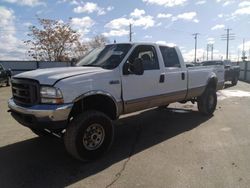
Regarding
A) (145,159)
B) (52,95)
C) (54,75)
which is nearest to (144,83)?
(145,159)

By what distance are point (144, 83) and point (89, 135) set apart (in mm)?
1684

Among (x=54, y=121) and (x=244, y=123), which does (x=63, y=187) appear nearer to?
(x=54, y=121)

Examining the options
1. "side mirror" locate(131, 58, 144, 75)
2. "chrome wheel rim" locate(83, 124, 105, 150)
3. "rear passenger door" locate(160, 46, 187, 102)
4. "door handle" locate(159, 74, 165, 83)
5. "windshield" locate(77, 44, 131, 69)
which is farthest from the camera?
"rear passenger door" locate(160, 46, 187, 102)

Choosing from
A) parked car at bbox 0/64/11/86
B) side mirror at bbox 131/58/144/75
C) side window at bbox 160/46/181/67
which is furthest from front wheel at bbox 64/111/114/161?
parked car at bbox 0/64/11/86

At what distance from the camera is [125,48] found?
5.55 meters

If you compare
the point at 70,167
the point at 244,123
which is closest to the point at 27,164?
the point at 70,167

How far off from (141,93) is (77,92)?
166 cm

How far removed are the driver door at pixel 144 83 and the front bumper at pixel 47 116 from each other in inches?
53.1

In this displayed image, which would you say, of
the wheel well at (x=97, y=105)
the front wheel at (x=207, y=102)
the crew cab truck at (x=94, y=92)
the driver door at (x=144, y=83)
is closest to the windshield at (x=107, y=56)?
the crew cab truck at (x=94, y=92)

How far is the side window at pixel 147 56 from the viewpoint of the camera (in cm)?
564

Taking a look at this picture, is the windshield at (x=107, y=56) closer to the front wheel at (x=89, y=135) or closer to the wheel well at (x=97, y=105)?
the wheel well at (x=97, y=105)

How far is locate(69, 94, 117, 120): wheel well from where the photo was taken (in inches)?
181

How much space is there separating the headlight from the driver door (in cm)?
139

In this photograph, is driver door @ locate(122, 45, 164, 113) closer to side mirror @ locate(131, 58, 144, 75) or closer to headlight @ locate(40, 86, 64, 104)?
side mirror @ locate(131, 58, 144, 75)
